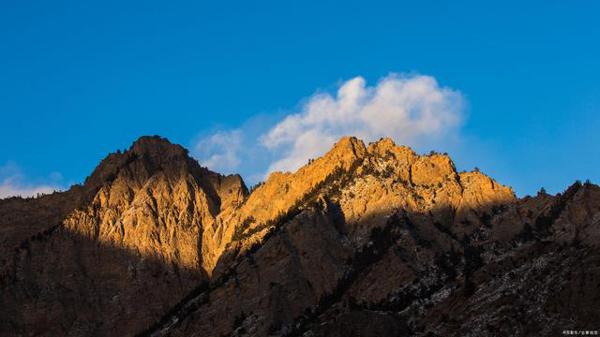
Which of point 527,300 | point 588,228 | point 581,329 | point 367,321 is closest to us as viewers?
point 581,329

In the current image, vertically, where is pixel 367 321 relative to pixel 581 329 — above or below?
above

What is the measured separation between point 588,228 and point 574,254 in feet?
89.8

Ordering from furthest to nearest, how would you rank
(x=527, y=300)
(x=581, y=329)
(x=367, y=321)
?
(x=367, y=321) → (x=527, y=300) → (x=581, y=329)

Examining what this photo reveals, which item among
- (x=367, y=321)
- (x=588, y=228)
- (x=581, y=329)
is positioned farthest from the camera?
(x=588, y=228)

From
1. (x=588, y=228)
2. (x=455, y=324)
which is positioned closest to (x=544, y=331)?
(x=455, y=324)

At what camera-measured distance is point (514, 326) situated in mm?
160625

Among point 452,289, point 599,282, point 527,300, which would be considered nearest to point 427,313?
point 452,289

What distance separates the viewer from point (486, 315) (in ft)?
552

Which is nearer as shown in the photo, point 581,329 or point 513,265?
point 581,329

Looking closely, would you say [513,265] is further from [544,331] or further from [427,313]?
[544,331]

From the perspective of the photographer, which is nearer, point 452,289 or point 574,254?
point 574,254

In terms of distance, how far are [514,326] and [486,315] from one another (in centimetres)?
825

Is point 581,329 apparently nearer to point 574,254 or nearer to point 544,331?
point 544,331

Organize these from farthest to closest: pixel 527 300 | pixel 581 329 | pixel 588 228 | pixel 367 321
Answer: pixel 588 228 < pixel 367 321 < pixel 527 300 < pixel 581 329
